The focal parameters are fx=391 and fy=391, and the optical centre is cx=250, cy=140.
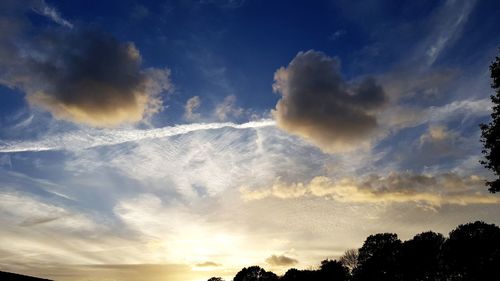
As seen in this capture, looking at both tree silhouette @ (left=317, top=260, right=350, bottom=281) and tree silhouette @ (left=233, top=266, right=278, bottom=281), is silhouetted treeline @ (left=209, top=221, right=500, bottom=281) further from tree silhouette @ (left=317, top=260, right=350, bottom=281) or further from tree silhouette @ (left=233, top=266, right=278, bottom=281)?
tree silhouette @ (left=233, top=266, right=278, bottom=281)

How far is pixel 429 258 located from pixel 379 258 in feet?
37.8

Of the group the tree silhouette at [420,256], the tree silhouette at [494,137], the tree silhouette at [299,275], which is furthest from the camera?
the tree silhouette at [299,275]

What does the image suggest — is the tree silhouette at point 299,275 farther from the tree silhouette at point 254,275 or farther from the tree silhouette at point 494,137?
the tree silhouette at point 494,137

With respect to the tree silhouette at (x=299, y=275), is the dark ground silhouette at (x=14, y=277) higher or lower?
lower

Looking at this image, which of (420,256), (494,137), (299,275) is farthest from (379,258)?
(494,137)

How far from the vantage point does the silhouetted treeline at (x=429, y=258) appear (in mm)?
69938

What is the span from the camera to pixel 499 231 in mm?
71562

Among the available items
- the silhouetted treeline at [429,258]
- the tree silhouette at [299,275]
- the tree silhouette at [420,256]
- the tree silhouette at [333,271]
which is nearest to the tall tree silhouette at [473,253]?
the silhouetted treeline at [429,258]

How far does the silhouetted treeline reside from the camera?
69.9 metres

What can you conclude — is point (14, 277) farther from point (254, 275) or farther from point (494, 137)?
point (254, 275)

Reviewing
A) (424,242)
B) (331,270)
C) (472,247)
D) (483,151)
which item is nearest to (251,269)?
(331,270)

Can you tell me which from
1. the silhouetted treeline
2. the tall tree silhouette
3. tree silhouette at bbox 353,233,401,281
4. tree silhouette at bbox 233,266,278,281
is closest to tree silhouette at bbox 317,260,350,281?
the silhouetted treeline

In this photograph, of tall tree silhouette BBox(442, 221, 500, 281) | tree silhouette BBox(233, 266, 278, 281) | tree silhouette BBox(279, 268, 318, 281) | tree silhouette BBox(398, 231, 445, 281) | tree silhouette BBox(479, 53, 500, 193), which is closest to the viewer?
tree silhouette BBox(479, 53, 500, 193)

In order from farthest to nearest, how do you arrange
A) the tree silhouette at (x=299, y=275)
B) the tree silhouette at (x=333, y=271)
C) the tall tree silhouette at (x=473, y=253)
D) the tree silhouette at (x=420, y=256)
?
1. the tree silhouette at (x=299, y=275)
2. the tree silhouette at (x=333, y=271)
3. the tree silhouette at (x=420, y=256)
4. the tall tree silhouette at (x=473, y=253)
